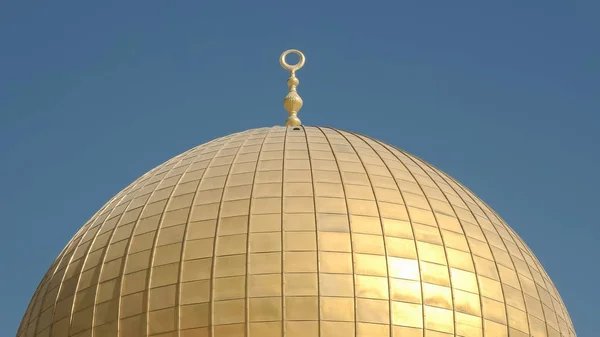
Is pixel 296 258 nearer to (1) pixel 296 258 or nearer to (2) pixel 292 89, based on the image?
(1) pixel 296 258

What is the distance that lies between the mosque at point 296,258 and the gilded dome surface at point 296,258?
0.03 meters

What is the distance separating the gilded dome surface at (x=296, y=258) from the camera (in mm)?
24203

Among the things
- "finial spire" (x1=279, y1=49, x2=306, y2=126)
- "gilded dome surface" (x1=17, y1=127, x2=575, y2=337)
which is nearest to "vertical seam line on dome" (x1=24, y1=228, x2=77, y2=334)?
"gilded dome surface" (x1=17, y1=127, x2=575, y2=337)

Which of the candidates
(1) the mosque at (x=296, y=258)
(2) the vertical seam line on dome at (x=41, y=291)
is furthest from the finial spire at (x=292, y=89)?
(2) the vertical seam line on dome at (x=41, y=291)

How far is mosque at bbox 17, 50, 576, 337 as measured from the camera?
24.2 metres

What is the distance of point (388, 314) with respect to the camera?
24297 millimetres

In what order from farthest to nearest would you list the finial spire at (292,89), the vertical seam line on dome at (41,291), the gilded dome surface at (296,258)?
the finial spire at (292,89) → the vertical seam line on dome at (41,291) → the gilded dome surface at (296,258)

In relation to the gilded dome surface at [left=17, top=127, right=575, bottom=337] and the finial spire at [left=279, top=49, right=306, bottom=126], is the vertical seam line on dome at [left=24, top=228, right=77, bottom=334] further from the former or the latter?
the finial spire at [left=279, top=49, right=306, bottom=126]

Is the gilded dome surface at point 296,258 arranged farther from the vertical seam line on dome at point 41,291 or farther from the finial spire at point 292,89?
the finial spire at point 292,89

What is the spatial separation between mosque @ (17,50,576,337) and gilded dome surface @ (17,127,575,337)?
0.08 ft

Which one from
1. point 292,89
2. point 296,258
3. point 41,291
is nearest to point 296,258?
point 296,258

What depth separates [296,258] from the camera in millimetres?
24562

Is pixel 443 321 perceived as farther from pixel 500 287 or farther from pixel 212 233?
pixel 212 233

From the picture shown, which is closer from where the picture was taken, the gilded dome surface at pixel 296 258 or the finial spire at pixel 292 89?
the gilded dome surface at pixel 296 258
